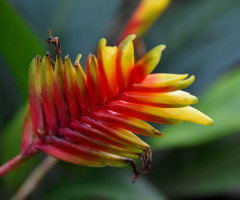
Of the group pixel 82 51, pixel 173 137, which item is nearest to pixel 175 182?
pixel 173 137

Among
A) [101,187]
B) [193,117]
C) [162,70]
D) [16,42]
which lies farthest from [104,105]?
[162,70]

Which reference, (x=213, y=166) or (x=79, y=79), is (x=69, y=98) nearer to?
(x=79, y=79)

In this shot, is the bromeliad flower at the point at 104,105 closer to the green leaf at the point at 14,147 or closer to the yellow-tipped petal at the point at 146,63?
the yellow-tipped petal at the point at 146,63

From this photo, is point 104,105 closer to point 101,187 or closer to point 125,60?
point 125,60

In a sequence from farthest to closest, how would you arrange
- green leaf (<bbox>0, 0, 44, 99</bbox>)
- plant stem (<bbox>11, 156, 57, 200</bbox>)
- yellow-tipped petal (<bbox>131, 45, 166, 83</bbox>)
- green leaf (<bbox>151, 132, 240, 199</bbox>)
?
1. green leaf (<bbox>151, 132, 240, 199</bbox>)
2. plant stem (<bbox>11, 156, 57, 200</bbox>)
3. green leaf (<bbox>0, 0, 44, 99</bbox>)
4. yellow-tipped petal (<bbox>131, 45, 166, 83</bbox>)

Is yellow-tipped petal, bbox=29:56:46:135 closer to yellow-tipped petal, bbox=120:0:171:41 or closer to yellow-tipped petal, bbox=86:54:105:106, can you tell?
yellow-tipped petal, bbox=86:54:105:106

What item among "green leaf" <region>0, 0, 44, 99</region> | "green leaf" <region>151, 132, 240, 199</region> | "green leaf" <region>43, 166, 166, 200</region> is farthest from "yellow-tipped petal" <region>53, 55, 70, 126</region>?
"green leaf" <region>151, 132, 240, 199</region>

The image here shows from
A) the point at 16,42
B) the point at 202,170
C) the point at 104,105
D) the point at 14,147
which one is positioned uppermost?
the point at 16,42

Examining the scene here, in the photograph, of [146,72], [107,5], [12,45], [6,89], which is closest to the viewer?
[146,72]
